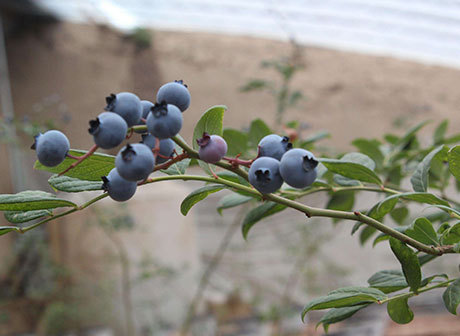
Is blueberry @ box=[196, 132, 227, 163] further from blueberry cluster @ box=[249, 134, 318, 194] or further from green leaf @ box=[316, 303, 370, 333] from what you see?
green leaf @ box=[316, 303, 370, 333]

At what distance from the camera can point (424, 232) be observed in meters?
0.40

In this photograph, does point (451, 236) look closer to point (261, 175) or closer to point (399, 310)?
point (399, 310)

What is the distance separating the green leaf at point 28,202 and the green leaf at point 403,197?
0.29 meters

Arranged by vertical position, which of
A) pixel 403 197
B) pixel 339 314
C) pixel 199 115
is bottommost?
pixel 339 314

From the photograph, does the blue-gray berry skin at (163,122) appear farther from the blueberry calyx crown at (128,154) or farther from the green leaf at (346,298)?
the green leaf at (346,298)

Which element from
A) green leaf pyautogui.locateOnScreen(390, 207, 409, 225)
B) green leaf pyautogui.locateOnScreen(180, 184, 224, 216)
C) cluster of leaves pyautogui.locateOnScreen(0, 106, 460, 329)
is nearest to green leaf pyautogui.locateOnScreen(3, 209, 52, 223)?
cluster of leaves pyautogui.locateOnScreen(0, 106, 460, 329)

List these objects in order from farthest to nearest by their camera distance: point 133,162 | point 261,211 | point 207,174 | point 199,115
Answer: point 199,115
point 261,211
point 207,174
point 133,162

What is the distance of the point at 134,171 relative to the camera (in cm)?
28

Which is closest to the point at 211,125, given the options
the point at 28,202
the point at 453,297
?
the point at 28,202

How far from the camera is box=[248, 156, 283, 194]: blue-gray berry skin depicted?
0.31 m

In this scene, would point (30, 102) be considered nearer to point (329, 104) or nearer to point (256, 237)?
point (256, 237)

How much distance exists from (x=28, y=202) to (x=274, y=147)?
193mm

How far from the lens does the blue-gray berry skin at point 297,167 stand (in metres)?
0.31

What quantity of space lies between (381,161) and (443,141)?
0.13 m
